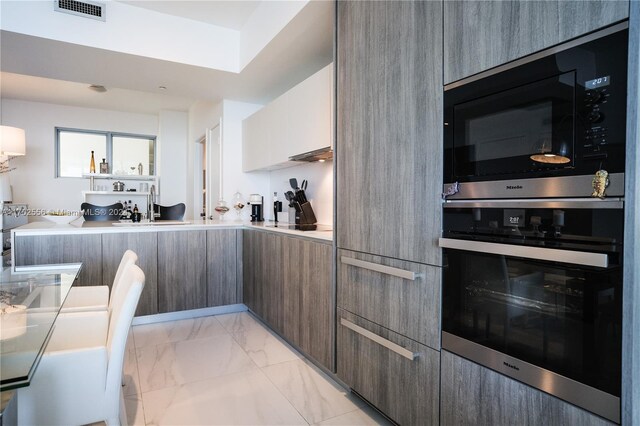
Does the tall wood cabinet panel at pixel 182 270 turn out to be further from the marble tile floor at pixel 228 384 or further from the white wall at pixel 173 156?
the white wall at pixel 173 156

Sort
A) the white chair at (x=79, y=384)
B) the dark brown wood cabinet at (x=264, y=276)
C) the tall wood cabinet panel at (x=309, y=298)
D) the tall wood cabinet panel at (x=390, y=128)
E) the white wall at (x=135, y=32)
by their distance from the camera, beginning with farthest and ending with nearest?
the dark brown wood cabinet at (x=264, y=276)
the white wall at (x=135, y=32)
the tall wood cabinet panel at (x=309, y=298)
the tall wood cabinet panel at (x=390, y=128)
the white chair at (x=79, y=384)

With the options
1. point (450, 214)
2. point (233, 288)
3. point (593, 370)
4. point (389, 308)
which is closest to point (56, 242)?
point (233, 288)

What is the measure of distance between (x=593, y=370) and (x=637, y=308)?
8.5 inches

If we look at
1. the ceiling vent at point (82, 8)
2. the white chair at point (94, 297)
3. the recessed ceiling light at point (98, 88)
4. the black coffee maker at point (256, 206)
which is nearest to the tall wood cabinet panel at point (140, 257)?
the white chair at point (94, 297)

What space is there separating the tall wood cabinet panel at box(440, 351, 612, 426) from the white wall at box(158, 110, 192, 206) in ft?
18.7

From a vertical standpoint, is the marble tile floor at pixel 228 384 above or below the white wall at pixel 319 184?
below

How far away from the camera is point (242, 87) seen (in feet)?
13.2

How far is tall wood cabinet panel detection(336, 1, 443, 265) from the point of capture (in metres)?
1.47

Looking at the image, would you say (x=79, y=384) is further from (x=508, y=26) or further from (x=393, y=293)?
(x=508, y=26)

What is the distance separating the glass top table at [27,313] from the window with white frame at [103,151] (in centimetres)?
502

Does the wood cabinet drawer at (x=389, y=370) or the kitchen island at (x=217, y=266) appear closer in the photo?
the wood cabinet drawer at (x=389, y=370)

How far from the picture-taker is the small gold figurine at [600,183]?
96cm

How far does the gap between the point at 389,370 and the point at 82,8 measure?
136 inches

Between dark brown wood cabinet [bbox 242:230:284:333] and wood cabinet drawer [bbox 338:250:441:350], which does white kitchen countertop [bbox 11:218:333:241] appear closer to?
dark brown wood cabinet [bbox 242:230:284:333]
